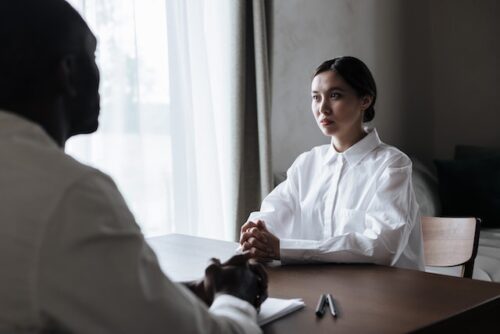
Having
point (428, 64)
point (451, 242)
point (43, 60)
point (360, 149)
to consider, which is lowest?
point (451, 242)

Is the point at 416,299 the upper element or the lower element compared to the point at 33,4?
lower

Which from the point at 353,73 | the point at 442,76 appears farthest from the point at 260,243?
the point at 442,76

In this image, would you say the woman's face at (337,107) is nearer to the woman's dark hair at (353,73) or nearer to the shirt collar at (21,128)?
the woman's dark hair at (353,73)

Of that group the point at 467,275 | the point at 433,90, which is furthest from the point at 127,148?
the point at 433,90

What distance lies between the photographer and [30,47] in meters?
0.71

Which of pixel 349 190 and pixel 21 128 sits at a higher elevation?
pixel 21 128

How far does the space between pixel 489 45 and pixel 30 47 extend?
12.7 feet

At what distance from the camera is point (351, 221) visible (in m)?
1.85

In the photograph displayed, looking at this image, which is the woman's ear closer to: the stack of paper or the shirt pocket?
the shirt pocket

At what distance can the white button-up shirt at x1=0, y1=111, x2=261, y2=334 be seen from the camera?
2.01 feet

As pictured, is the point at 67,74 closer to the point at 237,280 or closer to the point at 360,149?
the point at 237,280

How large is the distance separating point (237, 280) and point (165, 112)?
68.4 inches

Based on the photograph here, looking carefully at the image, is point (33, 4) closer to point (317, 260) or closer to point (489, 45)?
point (317, 260)

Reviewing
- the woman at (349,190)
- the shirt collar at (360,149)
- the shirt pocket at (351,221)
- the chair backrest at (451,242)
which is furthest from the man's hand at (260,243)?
the chair backrest at (451,242)
